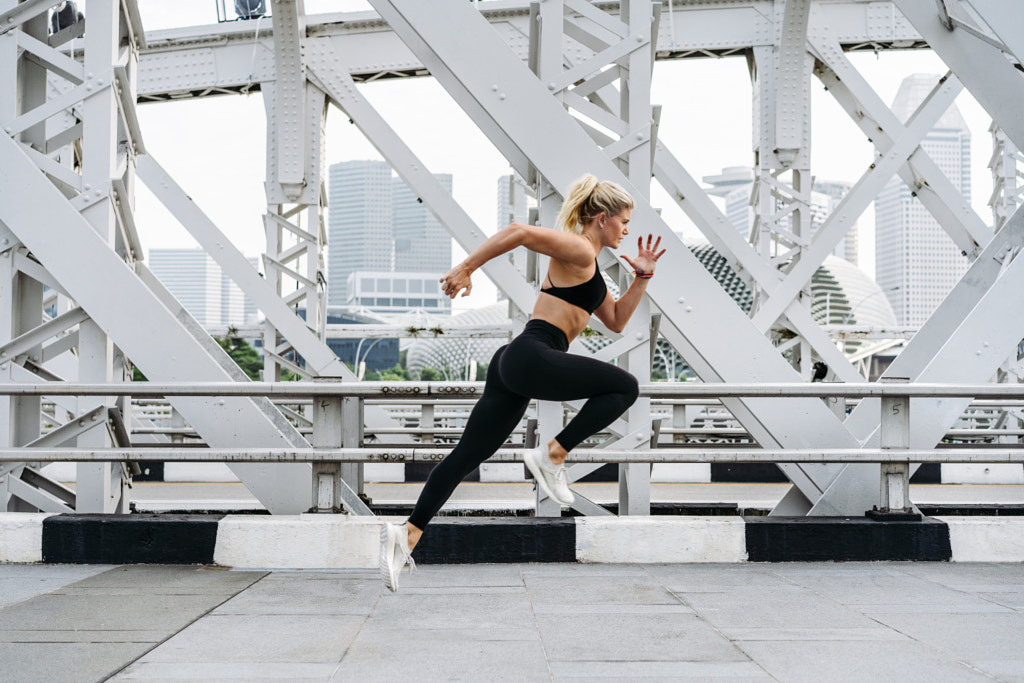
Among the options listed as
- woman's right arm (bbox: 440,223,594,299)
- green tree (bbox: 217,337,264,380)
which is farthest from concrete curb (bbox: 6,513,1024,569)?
green tree (bbox: 217,337,264,380)

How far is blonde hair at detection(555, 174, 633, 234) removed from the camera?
462 cm

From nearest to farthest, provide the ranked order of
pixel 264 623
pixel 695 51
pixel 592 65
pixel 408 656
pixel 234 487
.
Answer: pixel 408 656, pixel 264 623, pixel 592 65, pixel 234 487, pixel 695 51

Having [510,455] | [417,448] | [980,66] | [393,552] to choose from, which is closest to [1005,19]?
[980,66]

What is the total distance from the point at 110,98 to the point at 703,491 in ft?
30.7

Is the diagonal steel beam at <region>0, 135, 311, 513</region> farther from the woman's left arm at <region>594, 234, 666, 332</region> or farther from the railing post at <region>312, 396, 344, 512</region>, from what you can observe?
the woman's left arm at <region>594, 234, 666, 332</region>

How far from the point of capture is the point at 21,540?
6223 mm

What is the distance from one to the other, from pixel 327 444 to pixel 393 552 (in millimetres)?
1774

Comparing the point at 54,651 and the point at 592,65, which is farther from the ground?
the point at 592,65

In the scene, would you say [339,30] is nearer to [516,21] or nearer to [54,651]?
[516,21]

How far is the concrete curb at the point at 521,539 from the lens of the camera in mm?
6180

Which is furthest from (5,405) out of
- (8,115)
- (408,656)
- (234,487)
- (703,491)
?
(703,491)

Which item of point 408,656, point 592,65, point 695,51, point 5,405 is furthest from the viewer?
point 695,51

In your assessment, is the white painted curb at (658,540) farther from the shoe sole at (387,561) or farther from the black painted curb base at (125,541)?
the black painted curb base at (125,541)

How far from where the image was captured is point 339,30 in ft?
48.8
